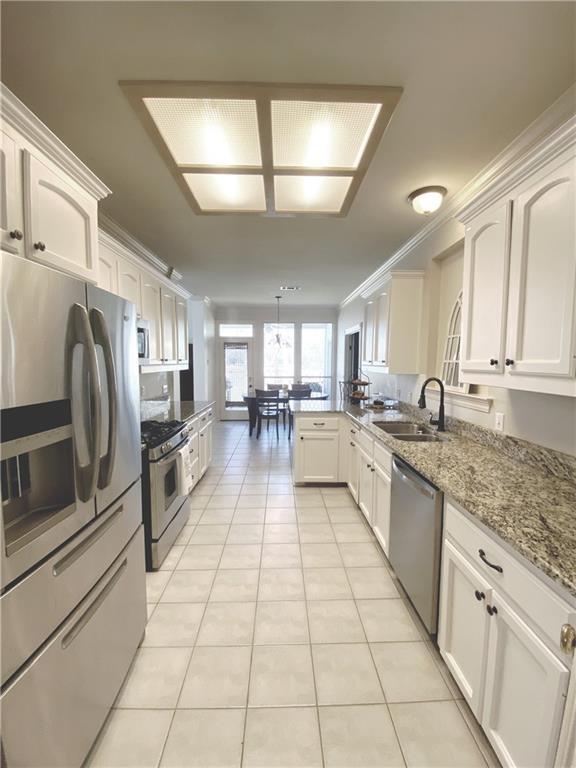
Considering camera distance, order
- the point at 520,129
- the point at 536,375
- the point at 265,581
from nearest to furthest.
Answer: the point at 536,375 < the point at 520,129 < the point at 265,581

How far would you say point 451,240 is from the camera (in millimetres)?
2453

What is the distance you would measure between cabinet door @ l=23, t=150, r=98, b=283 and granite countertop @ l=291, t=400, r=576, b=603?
6.24 feet

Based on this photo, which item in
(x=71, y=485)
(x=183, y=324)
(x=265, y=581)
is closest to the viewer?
(x=71, y=485)

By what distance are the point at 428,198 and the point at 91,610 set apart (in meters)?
2.83

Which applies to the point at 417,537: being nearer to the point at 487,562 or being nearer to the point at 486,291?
the point at 487,562

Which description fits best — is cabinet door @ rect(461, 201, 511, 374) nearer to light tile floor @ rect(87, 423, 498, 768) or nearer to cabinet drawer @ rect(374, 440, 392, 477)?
cabinet drawer @ rect(374, 440, 392, 477)

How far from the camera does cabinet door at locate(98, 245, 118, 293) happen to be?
2188 millimetres

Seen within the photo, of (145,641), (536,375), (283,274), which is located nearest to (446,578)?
(536,375)

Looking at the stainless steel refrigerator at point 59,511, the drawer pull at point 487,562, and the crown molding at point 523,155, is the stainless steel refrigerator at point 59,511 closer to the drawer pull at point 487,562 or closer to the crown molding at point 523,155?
the drawer pull at point 487,562

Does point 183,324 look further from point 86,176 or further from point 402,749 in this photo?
point 402,749

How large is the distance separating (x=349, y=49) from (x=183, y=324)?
323cm

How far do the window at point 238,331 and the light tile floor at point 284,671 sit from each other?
540 cm

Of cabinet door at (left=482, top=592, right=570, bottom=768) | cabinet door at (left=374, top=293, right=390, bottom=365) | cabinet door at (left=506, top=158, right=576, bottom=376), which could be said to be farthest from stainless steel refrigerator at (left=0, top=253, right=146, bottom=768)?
cabinet door at (left=374, top=293, right=390, bottom=365)

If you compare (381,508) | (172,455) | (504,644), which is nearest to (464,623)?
(504,644)
